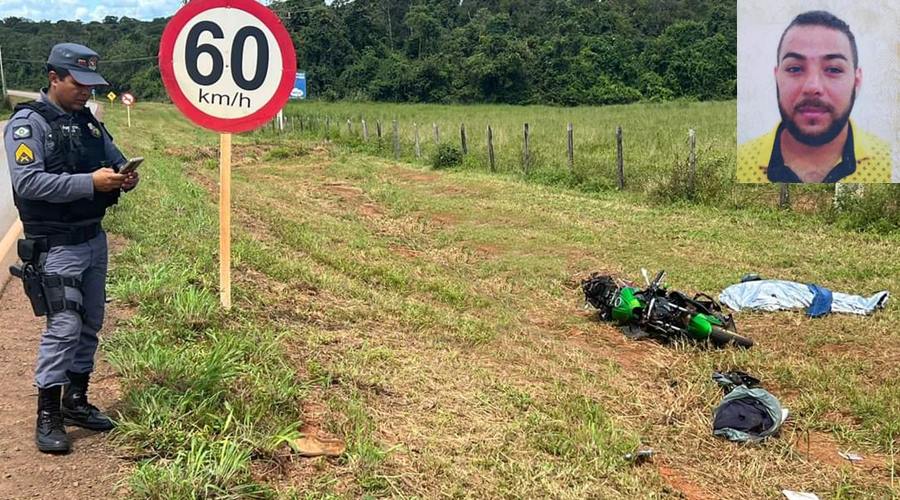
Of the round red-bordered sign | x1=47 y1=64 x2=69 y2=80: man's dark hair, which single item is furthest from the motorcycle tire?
x1=47 y1=64 x2=69 y2=80: man's dark hair

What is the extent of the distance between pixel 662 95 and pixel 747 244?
43.2 metres

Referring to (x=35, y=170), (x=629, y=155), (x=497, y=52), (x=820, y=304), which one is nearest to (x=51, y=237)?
(x=35, y=170)

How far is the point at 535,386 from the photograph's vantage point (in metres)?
4.17

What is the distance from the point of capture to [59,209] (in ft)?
10.1

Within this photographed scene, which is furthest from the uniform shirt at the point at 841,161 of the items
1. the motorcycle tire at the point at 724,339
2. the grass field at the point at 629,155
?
the motorcycle tire at the point at 724,339

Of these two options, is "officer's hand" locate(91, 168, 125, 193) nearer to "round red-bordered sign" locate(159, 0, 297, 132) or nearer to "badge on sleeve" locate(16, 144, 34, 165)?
"badge on sleeve" locate(16, 144, 34, 165)

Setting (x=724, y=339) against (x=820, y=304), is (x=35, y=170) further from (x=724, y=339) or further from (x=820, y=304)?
(x=820, y=304)

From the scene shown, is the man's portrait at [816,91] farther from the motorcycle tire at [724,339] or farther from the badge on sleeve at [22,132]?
the badge on sleeve at [22,132]

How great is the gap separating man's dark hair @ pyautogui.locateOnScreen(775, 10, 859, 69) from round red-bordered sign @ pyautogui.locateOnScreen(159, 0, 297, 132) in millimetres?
8420

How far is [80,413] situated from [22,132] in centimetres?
120

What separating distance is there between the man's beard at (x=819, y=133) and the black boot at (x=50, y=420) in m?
10.1

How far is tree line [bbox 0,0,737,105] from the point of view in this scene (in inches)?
2012

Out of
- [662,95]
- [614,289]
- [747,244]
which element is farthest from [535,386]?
[662,95]

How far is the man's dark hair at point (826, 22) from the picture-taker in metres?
9.96
